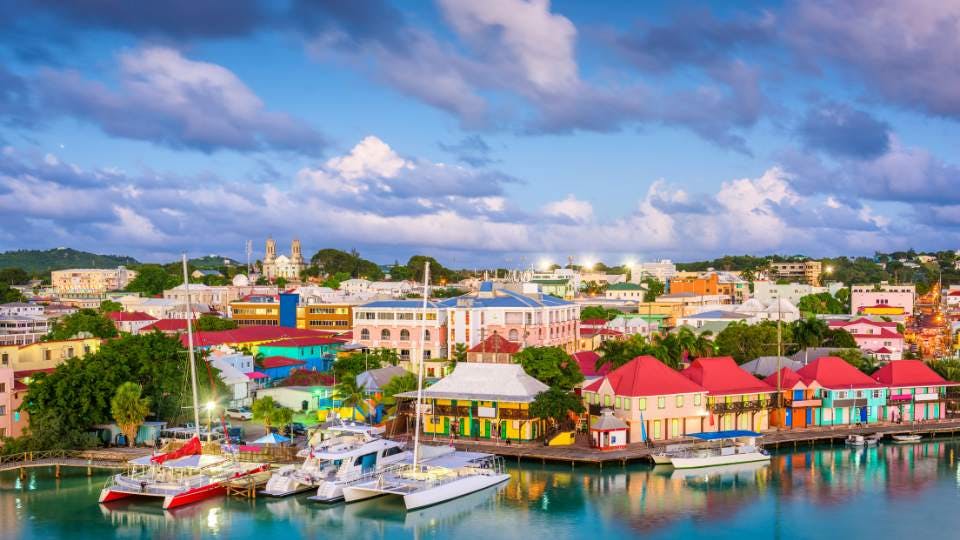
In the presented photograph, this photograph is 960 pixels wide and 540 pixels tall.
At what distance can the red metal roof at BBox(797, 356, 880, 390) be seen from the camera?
54.4 m

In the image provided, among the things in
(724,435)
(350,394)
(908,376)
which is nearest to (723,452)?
(724,435)

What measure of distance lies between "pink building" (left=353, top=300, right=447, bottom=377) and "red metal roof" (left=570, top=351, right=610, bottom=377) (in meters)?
13.1

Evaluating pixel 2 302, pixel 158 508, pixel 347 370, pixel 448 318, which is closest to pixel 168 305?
pixel 2 302

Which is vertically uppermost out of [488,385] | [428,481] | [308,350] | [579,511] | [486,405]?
[308,350]

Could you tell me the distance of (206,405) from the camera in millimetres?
51219

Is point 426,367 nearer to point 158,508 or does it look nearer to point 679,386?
point 679,386

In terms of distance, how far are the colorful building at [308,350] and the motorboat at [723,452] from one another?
36.6 m

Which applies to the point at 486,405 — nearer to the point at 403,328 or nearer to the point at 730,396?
the point at 730,396

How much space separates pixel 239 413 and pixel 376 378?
855 cm

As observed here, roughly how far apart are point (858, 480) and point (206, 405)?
34150 mm

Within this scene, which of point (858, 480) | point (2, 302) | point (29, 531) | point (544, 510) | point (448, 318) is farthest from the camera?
point (2, 302)

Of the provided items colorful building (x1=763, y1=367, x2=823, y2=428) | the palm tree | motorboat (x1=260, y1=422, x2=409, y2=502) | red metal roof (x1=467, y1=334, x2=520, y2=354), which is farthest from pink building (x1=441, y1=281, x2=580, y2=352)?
motorboat (x1=260, y1=422, x2=409, y2=502)

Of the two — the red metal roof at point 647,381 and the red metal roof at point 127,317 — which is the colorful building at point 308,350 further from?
the red metal roof at point 647,381

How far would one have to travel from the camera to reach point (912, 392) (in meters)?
56.3
